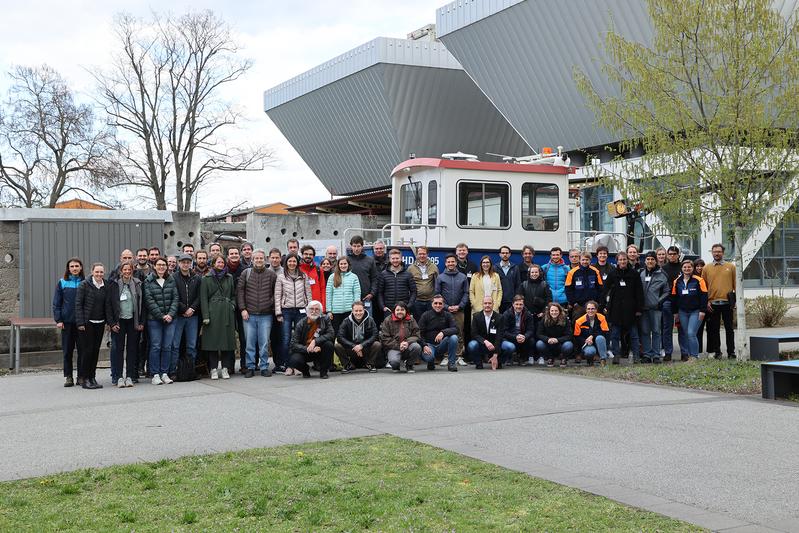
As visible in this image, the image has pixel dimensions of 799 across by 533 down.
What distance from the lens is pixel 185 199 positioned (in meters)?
48.6

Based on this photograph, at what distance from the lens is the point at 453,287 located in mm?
14781

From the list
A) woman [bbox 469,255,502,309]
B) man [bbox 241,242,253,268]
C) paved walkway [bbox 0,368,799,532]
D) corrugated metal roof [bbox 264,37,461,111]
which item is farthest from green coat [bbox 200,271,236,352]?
corrugated metal roof [bbox 264,37,461,111]

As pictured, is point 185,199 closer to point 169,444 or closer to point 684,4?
point 684,4

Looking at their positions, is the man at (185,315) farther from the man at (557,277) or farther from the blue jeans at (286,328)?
the man at (557,277)

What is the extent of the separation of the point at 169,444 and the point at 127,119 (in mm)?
42134

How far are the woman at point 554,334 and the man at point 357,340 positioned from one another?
9.27 feet

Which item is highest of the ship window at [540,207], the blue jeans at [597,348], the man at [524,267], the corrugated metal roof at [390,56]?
the corrugated metal roof at [390,56]

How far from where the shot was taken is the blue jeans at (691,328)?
1505cm

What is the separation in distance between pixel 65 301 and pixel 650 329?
963 centimetres

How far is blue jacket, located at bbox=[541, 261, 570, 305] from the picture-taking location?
50.2 ft

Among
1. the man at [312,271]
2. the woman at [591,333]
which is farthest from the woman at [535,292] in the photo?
the man at [312,271]

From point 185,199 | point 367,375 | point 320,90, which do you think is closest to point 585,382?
point 367,375

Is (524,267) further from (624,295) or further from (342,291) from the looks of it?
(342,291)

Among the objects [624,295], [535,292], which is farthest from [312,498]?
[624,295]
